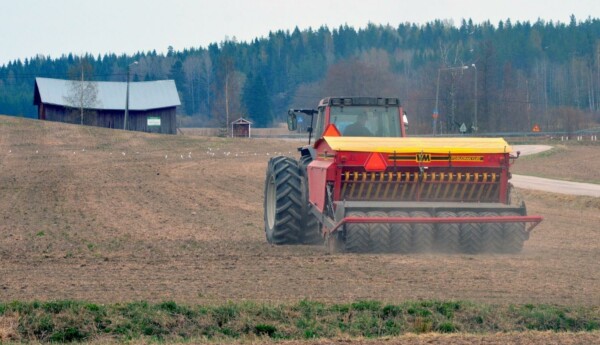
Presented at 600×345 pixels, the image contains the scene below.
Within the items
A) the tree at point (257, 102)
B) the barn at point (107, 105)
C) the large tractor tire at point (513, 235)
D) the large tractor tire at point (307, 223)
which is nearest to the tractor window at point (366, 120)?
the large tractor tire at point (307, 223)

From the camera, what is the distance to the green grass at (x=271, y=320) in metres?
8.39

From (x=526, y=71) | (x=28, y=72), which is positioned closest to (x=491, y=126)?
(x=526, y=71)

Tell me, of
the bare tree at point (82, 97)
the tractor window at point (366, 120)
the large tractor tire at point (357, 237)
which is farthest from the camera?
the bare tree at point (82, 97)

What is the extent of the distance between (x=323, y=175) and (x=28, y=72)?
184 meters

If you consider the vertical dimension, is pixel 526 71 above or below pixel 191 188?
above

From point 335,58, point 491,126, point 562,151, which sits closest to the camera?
point 562,151

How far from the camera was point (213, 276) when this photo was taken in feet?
37.1

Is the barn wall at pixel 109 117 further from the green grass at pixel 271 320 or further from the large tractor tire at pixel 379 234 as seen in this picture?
the green grass at pixel 271 320

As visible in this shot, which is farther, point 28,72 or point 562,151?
point 28,72

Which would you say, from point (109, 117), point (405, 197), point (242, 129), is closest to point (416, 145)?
point (405, 197)

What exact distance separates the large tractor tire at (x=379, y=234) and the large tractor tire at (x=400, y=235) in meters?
0.07

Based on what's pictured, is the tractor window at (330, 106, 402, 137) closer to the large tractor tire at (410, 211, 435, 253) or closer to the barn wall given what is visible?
the large tractor tire at (410, 211, 435, 253)

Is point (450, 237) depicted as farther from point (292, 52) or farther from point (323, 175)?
point (292, 52)

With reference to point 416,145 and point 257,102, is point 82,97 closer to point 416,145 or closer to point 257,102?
point 257,102
